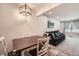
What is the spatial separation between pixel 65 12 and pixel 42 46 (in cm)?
69

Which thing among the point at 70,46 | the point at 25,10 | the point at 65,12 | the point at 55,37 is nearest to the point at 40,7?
the point at 25,10

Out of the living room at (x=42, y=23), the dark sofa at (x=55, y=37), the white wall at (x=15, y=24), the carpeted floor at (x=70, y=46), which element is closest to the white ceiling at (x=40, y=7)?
the living room at (x=42, y=23)

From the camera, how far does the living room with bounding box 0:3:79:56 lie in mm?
1267

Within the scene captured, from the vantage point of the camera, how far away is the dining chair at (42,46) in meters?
1.35

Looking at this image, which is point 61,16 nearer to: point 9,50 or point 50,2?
point 50,2

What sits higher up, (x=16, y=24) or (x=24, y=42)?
(x=16, y=24)

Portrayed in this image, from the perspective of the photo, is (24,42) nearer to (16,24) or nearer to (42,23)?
(16,24)

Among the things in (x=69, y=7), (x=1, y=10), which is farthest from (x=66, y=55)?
(x=1, y=10)

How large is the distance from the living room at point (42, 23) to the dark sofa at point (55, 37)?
3 cm

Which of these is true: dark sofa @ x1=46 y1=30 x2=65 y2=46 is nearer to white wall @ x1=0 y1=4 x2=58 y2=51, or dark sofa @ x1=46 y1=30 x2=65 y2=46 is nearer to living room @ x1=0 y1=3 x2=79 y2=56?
living room @ x1=0 y1=3 x2=79 y2=56

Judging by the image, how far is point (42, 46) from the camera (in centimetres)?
141

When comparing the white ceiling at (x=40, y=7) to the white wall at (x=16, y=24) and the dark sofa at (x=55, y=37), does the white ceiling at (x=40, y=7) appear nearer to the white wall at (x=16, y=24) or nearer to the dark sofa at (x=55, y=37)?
the white wall at (x=16, y=24)

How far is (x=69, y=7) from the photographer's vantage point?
128 centimetres

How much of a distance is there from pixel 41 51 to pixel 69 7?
849 mm
